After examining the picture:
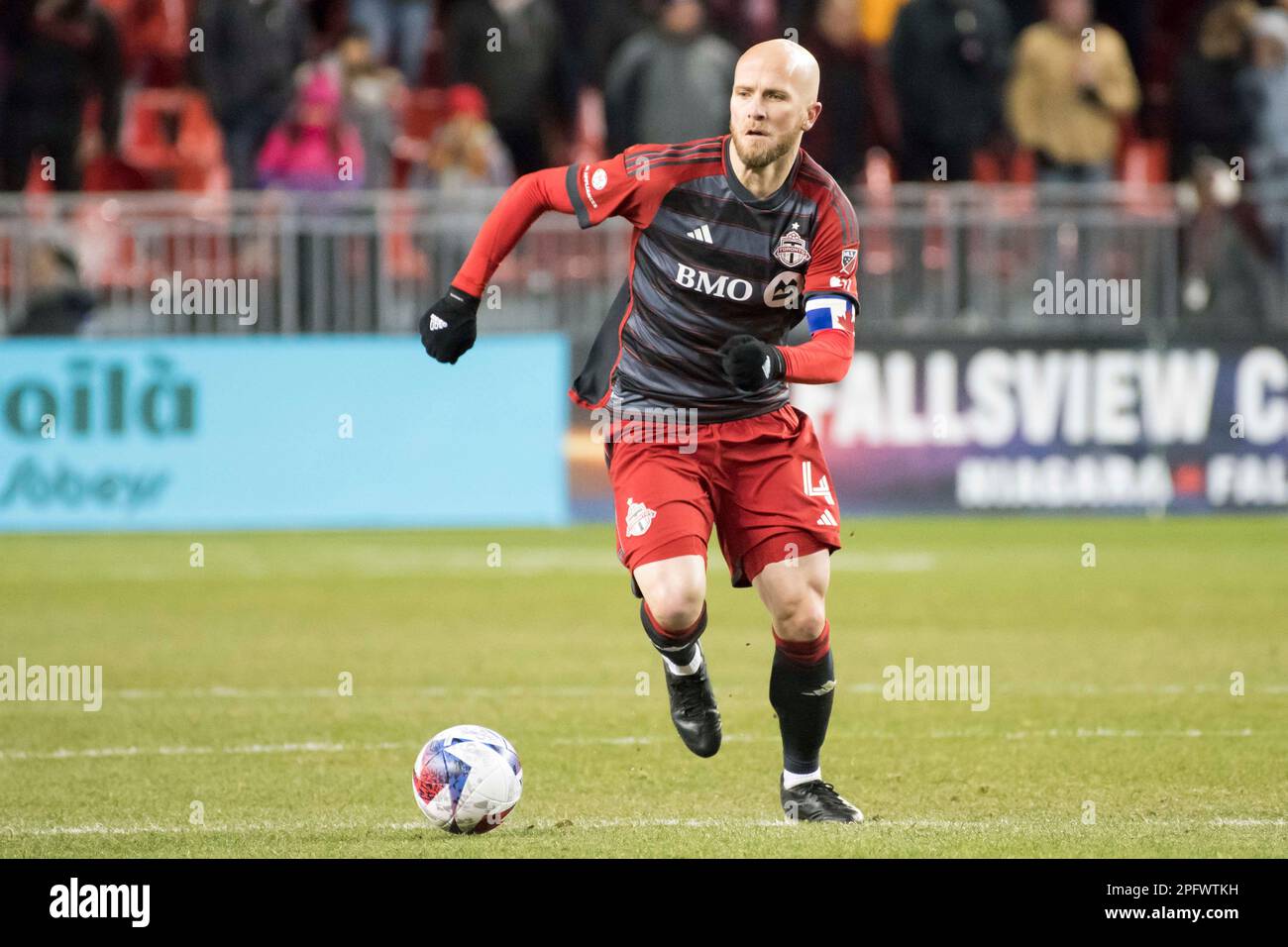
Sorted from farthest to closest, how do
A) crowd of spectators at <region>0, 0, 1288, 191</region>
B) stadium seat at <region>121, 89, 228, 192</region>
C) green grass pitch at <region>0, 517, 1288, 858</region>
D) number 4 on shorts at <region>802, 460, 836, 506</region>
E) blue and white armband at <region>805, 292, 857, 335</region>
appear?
1. stadium seat at <region>121, 89, 228, 192</region>
2. crowd of spectators at <region>0, 0, 1288, 191</region>
3. number 4 on shorts at <region>802, 460, 836, 506</region>
4. blue and white armband at <region>805, 292, 857, 335</region>
5. green grass pitch at <region>0, 517, 1288, 858</region>

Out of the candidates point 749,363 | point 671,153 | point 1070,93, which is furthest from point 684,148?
point 1070,93

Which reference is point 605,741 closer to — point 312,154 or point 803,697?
point 803,697

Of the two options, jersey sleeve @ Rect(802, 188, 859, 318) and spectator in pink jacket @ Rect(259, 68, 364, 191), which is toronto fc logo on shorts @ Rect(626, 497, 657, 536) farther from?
spectator in pink jacket @ Rect(259, 68, 364, 191)

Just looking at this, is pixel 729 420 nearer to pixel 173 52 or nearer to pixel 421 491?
pixel 421 491

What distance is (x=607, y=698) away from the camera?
10.3m

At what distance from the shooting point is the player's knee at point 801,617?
7512 millimetres

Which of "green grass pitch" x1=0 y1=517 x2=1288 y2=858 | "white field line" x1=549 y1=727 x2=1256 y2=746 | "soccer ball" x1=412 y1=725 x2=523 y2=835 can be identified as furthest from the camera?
"white field line" x1=549 y1=727 x2=1256 y2=746

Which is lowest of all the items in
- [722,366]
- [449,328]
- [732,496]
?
[732,496]

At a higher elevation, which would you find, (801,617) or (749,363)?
(749,363)

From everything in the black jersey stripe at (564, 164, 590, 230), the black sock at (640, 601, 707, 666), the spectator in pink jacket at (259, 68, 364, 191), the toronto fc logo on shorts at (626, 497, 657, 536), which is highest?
the spectator in pink jacket at (259, 68, 364, 191)

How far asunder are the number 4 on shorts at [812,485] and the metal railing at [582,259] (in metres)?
9.89

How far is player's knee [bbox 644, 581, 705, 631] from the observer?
7465mm

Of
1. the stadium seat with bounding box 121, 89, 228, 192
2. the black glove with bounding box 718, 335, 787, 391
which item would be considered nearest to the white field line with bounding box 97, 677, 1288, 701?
the black glove with bounding box 718, 335, 787, 391

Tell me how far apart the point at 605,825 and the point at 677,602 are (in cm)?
78
